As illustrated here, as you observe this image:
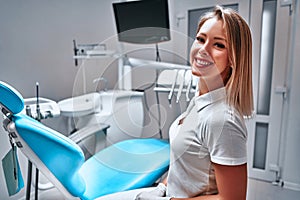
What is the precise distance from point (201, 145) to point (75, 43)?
5.44 ft

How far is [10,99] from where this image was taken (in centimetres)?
80

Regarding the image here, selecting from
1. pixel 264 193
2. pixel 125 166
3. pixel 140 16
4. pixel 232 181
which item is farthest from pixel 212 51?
pixel 264 193

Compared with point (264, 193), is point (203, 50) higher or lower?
higher

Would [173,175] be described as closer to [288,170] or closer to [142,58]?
[142,58]

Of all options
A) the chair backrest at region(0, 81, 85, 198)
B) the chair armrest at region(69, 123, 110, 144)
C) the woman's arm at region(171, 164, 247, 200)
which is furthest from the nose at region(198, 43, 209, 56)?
the chair armrest at region(69, 123, 110, 144)

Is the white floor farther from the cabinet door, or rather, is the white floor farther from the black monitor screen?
the black monitor screen

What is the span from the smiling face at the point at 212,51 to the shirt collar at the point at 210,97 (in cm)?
4

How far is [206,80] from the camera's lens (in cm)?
A: 84

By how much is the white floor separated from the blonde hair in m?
1.54

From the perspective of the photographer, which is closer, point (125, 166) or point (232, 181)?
point (232, 181)

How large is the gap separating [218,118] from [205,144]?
10 cm

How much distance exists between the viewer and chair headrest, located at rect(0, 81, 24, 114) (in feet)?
2.55

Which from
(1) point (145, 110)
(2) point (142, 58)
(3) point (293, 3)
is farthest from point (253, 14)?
(1) point (145, 110)

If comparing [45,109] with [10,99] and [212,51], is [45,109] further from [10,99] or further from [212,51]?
[212,51]
